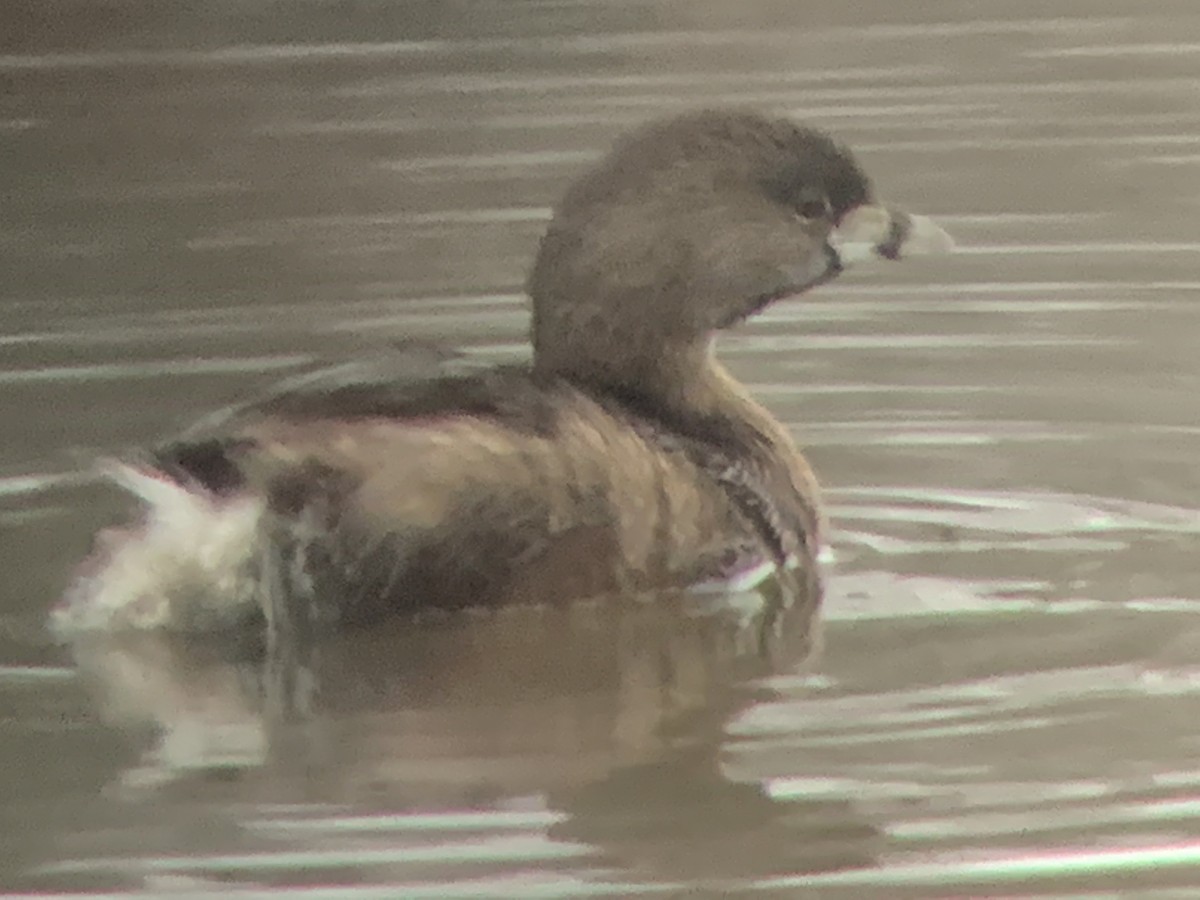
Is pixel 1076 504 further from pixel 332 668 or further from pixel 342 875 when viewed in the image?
pixel 342 875

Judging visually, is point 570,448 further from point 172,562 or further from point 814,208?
point 814,208

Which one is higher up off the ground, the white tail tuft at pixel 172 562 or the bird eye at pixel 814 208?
the bird eye at pixel 814 208

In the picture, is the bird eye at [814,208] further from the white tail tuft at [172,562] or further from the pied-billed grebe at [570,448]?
the white tail tuft at [172,562]

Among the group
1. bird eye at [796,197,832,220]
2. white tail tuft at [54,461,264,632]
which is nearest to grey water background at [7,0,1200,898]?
white tail tuft at [54,461,264,632]

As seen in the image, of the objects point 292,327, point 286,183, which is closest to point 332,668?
point 292,327

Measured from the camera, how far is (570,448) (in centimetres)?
340

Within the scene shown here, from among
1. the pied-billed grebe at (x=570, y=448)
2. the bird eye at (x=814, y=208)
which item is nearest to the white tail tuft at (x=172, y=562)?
the pied-billed grebe at (x=570, y=448)

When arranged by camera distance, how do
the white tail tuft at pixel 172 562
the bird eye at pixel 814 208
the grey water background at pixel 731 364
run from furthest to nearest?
1. the bird eye at pixel 814 208
2. the white tail tuft at pixel 172 562
3. the grey water background at pixel 731 364

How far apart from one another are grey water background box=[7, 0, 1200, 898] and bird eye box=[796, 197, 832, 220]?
1.38 feet

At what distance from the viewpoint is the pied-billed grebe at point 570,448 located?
129 inches

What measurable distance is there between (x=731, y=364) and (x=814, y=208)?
2.76 ft

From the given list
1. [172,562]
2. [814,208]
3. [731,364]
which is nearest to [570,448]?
[172,562]

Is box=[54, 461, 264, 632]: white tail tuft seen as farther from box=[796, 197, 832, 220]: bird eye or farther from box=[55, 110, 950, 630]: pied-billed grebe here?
box=[796, 197, 832, 220]: bird eye

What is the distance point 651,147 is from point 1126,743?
3.62 ft
